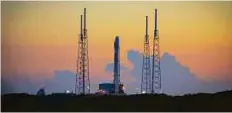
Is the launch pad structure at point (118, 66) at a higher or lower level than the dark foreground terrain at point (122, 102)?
higher

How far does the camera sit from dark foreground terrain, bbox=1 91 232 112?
261 inches

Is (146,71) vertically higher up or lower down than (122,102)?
higher up

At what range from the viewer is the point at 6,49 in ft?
21.7

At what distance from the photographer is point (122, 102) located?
6684 mm

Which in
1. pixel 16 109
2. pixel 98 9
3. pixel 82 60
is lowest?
pixel 16 109

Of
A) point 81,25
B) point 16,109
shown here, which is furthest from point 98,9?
point 16,109

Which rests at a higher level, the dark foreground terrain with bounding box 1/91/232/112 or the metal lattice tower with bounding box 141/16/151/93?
the metal lattice tower with bounding box 141/16/151/93

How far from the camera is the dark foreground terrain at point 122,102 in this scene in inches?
261

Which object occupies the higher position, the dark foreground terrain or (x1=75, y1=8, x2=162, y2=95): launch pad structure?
(x1=75, y1=8, x2=162, y2=95): launch pad structure

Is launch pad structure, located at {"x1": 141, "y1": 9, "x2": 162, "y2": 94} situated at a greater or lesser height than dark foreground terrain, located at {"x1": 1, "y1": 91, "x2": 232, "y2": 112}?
greater

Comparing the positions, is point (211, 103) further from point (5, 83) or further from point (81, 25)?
point (5, 83)

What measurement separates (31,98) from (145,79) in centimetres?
103

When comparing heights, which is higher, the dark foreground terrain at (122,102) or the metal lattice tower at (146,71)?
the metal lattice tower at (146,71)

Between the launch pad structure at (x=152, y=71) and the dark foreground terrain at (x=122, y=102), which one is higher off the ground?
the launch pad structure at (x=152, y=71)
